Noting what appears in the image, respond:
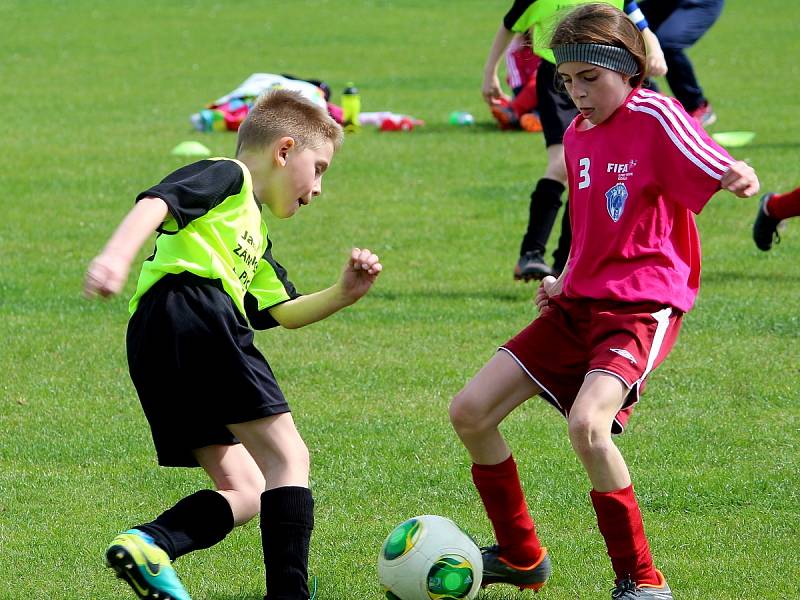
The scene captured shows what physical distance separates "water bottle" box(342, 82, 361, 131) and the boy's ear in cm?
1032

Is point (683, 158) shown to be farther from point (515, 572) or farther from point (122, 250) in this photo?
point (122, 250)

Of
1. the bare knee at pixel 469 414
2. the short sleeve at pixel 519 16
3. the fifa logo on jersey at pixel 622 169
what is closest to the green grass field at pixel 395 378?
the bare knee at pixel 469 414

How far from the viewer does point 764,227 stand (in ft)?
26.2

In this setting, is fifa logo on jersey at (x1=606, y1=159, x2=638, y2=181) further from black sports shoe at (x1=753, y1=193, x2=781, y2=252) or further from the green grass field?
black sports shoe at (x1=753, y1=193, x2=781, y2=252)

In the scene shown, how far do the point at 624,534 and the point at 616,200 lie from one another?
3.38 ft

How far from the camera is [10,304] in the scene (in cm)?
779

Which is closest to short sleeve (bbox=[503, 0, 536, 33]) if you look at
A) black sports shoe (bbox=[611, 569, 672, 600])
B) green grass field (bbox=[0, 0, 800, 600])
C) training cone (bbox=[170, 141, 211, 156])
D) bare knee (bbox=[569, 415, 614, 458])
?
green grass field (bbox=[0, 0, 800, 600])

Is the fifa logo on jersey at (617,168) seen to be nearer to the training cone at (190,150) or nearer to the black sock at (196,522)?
the black sock at (196,522)

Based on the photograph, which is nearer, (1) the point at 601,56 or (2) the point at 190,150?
(1) the point at 601,56

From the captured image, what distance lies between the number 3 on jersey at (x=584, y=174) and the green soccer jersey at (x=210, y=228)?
1.06 m

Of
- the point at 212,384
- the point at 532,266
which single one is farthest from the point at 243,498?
the point at 532,266

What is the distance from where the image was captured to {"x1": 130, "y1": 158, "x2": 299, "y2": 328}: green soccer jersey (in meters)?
3.54

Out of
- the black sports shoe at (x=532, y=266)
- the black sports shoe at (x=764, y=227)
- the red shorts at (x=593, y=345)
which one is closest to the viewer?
the red shorts at (x=593, y=345)

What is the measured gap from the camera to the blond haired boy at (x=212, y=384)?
360cm
